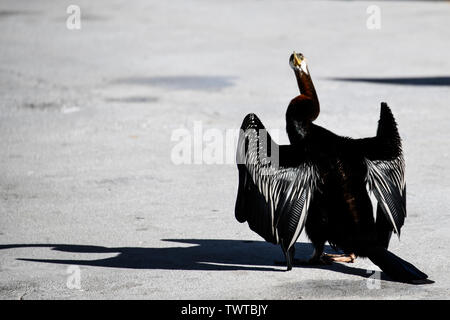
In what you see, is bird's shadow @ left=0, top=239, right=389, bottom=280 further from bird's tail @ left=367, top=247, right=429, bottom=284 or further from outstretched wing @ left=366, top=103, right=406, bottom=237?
outstretched wing @ left=366, top=103, right=406, bottom=237

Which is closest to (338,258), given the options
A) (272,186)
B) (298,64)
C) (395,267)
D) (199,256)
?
(395,267)

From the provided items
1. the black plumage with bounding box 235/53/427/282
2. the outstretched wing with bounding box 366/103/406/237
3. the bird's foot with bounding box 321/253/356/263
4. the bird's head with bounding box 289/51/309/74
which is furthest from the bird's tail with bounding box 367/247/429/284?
the bird's head with bounding box 289/51/309/74

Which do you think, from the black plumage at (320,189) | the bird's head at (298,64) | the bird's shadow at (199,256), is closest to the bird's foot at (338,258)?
the bird's shadow at (199,256)

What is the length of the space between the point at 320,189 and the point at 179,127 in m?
5.08

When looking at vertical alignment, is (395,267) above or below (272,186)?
below

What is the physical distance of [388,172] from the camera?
5965mm

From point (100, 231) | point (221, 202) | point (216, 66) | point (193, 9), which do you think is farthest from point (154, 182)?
point (193, 9)

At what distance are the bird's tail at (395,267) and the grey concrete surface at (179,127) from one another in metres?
0.08

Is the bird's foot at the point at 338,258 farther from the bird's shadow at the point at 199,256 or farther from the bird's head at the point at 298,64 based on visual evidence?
the bird's head at the point at 298,64

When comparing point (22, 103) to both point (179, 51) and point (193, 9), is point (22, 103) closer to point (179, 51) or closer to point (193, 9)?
point (179, 51)

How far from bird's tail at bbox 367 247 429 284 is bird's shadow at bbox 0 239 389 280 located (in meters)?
0.26

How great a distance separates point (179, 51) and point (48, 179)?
25.0 feet

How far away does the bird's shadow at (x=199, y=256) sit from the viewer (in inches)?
245

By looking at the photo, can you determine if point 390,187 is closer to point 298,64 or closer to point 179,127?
point 298,64
